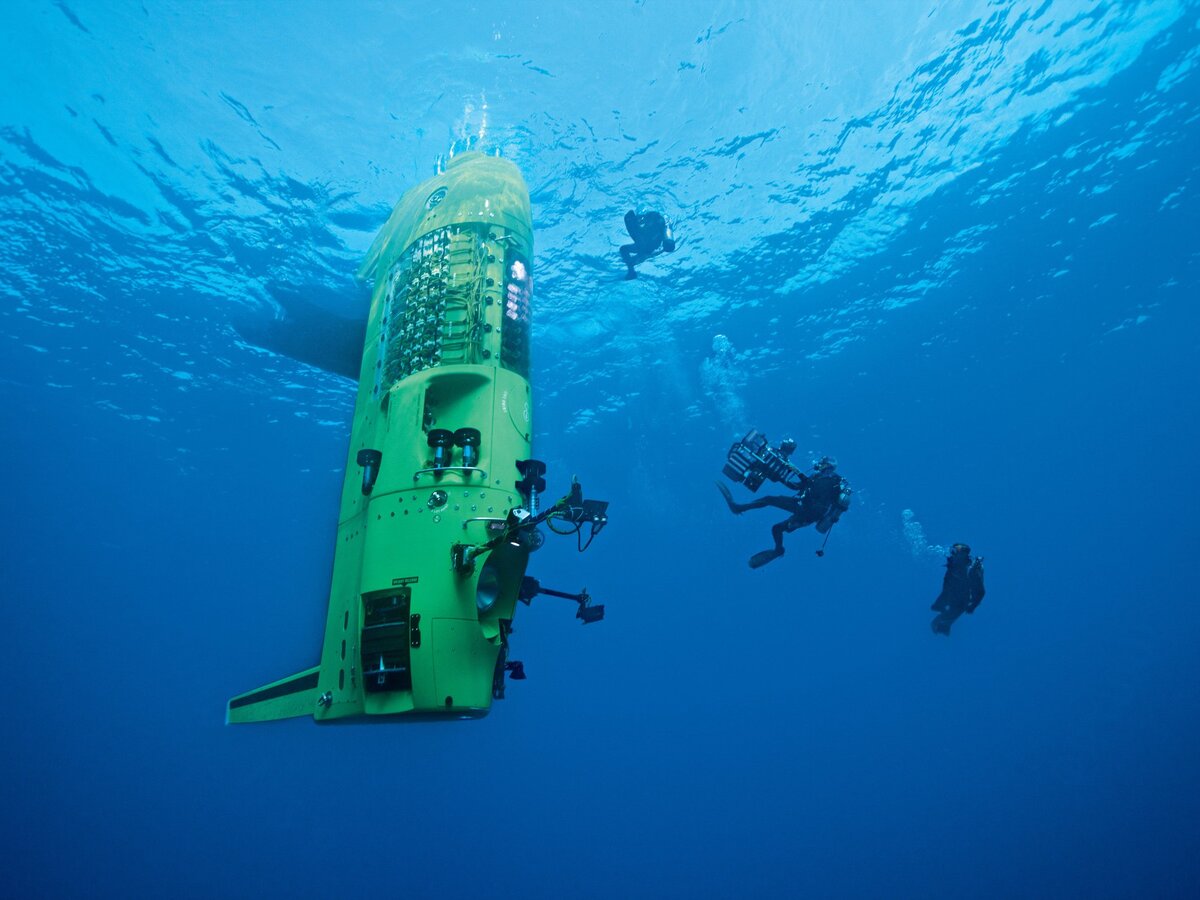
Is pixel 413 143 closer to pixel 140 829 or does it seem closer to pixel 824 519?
pixel 824 519

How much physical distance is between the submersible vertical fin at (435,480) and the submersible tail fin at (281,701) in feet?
0.09

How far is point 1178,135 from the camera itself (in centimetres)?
1939

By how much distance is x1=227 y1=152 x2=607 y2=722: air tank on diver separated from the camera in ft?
19.6

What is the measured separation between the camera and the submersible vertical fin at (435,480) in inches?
237

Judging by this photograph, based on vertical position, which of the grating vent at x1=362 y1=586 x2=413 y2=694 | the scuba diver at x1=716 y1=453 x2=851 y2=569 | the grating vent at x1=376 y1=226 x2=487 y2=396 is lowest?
the grating vent at x1=362 y1=586 x2=413 y2=694

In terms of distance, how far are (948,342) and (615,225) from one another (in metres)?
20.2

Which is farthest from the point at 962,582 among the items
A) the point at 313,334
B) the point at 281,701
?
the point at 313,334

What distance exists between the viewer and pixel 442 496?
6.51 meters

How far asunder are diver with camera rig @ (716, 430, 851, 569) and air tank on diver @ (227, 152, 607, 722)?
453cm

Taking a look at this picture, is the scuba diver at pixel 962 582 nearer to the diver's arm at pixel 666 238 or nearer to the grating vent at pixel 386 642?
the diver's arm at pixel 666 238

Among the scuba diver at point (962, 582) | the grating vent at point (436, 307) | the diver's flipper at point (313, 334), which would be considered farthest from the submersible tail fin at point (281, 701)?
the scuba diver at point (962, 582)

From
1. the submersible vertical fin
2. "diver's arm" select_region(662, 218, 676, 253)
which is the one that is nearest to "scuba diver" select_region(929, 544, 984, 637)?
"diver's arm" select_region(662, 218, 676, 253)

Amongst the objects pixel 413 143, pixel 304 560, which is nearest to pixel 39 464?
pixel 304 560

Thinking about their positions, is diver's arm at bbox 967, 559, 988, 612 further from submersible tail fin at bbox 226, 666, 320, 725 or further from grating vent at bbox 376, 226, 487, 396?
submersible tail fin at bbox 226, 666, 320, 725
